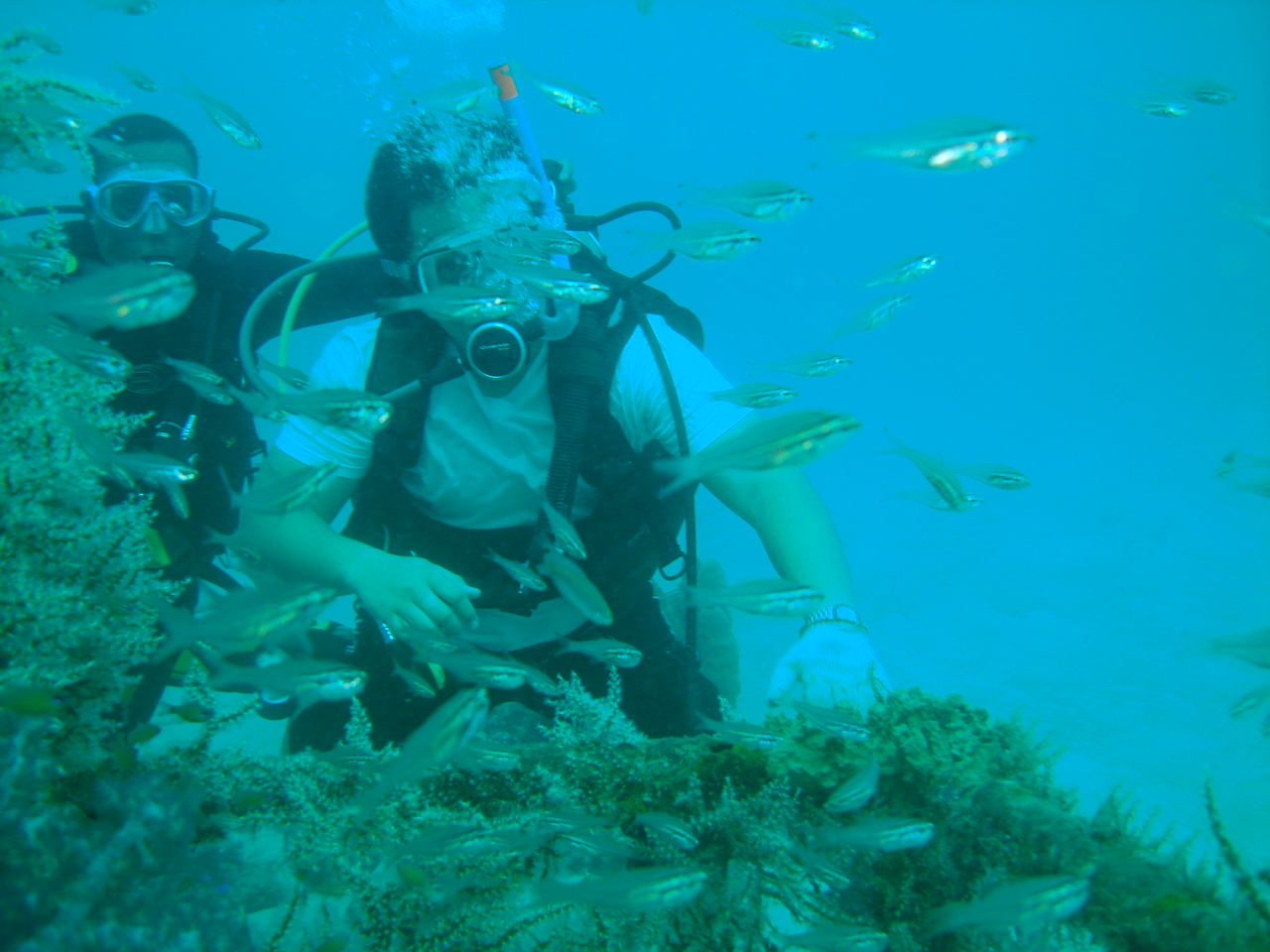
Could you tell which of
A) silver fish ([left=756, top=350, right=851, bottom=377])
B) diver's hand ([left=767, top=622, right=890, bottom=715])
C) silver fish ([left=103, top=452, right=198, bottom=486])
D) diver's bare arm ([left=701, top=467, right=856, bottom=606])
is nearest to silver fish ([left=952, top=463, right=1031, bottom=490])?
silver fish ([left=756, top=350, right=851, bottom=377])

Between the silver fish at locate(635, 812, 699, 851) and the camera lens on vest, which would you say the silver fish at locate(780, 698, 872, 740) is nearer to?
the silver fish at locate(635, 812, 699, 851)

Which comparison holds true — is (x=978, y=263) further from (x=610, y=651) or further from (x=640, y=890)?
(x=640, y=890)

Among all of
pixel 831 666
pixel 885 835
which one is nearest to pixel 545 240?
pixel 831 666

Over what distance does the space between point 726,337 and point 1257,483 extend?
105 meters

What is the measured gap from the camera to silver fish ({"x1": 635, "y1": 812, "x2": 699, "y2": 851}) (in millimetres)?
1825

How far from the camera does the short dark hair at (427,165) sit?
→ 2824mm

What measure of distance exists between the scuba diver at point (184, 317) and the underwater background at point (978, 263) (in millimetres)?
935

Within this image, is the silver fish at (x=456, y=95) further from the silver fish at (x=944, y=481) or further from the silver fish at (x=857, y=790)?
the silver fish at (x=857, y=790)

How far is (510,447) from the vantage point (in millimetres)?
3240

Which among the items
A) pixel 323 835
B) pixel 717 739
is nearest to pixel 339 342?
pixel 323 835

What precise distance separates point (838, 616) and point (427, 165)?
2.77 metres

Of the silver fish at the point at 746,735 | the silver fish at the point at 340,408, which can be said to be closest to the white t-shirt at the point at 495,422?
the silver fish at the point at 340,408

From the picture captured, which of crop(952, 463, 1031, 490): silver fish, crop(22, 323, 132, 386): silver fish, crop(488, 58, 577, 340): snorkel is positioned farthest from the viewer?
crop(952, 463, 1031, 490): silver fish

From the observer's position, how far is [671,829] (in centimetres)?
183
